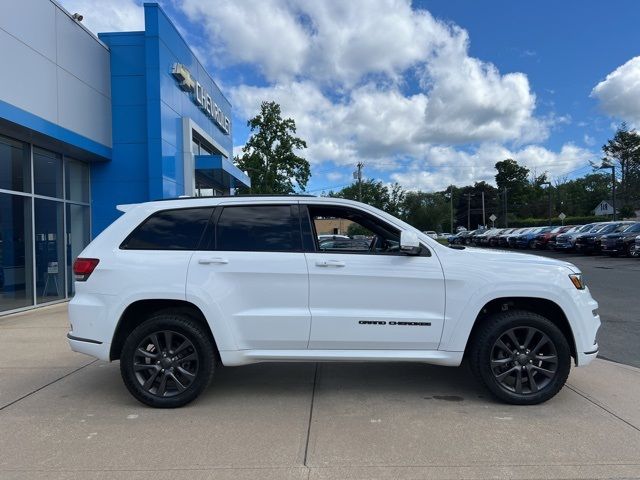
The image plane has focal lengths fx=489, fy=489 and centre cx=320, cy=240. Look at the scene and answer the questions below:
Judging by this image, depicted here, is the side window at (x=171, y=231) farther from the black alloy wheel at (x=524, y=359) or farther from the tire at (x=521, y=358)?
the black alloy wheel at (x=524, y=359)

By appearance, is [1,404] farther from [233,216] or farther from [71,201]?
[71,201]

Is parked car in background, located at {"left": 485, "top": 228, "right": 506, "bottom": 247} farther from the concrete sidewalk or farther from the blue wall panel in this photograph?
the concrete sidewalk

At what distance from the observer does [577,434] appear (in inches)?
150

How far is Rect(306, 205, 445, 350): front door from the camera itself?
4336 millimetres

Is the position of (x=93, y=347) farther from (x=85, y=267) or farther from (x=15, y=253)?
(x=15, y=253)

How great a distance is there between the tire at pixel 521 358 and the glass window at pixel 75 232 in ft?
35.1

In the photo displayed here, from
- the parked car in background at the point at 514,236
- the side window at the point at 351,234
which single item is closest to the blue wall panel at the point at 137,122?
the side window at the point at 351,234

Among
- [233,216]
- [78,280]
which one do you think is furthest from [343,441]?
[78,280]

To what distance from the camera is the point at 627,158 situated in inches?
2200

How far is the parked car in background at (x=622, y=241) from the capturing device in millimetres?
21547

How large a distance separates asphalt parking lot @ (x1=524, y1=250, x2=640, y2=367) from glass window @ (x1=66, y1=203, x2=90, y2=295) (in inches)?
448

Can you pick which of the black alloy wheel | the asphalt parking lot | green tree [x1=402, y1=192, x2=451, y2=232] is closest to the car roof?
the black alloy wheel

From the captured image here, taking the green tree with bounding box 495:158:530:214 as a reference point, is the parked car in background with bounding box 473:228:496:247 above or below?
below

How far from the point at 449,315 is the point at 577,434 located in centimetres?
132
